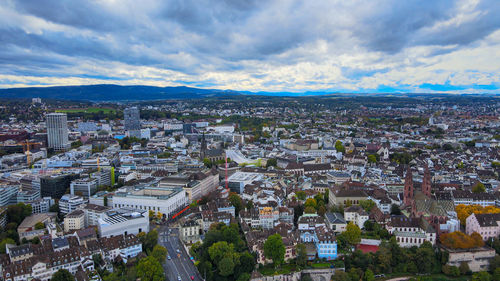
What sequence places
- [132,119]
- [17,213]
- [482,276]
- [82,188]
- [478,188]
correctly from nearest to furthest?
[482,276], [17,213], [478,188], [82,188], [132,119]

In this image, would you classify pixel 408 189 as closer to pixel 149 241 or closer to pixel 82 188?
pixel 149 241

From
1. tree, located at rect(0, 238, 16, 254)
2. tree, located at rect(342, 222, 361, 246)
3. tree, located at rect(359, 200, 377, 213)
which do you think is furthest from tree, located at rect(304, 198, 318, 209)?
tree, located at rect(0, 238, 16, 254)

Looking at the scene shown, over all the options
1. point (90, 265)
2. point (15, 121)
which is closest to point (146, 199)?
point (90, 265)

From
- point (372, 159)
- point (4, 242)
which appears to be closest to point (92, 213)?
point (4, 242)

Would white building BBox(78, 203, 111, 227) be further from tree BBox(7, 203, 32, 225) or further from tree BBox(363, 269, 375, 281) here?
tree BBox(363, 269, 375, 281)

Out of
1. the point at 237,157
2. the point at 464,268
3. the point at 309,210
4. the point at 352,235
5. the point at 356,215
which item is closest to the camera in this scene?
the point at 464,268

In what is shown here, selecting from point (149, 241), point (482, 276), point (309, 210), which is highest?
point (309, 210)
